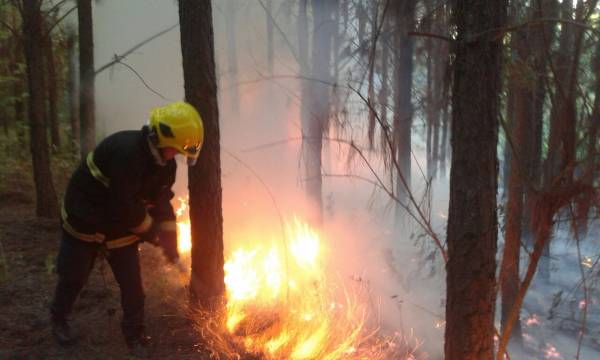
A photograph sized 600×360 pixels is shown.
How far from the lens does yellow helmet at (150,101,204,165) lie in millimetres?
3445

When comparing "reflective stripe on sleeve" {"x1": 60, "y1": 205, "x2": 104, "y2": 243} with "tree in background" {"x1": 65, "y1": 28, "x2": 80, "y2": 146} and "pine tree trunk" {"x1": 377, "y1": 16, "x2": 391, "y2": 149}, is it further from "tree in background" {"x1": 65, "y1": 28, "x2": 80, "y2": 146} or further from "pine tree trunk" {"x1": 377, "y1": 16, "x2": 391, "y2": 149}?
"tree in background" {"x1": 65, "y1": 28, "x2": 80, "y2": 146}

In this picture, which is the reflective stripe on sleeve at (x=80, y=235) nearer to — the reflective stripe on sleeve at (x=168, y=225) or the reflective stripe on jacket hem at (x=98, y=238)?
the reflective stripe on jacket hem at (x=98, y=238)

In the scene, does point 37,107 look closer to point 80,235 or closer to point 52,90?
point 80,235

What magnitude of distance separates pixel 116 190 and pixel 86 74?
5001 mm

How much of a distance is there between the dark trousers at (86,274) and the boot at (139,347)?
0.03m

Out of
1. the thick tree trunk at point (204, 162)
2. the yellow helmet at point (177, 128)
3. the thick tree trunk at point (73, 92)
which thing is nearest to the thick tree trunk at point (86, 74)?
the thick tree trunk at point (204, 162)

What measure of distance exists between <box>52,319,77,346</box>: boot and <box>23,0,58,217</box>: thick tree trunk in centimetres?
390

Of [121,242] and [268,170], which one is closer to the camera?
[121,242]

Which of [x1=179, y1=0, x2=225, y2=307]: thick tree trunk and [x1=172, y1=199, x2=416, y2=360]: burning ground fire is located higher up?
[x1=179, y1=0, x2=225, y2=307]: thick tree trunk

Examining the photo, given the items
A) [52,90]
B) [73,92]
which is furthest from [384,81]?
[73,92]

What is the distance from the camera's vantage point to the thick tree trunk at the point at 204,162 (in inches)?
160

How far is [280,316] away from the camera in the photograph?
4605mm

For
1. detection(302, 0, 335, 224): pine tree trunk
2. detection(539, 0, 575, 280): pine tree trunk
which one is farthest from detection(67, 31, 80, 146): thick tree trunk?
detection(539, 0, 575, 280): pine tree trunk

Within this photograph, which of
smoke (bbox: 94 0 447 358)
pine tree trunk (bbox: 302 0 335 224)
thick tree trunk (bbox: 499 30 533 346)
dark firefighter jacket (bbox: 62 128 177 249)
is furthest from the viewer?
pine tree trunk (bbox: 302 0 335 224)
